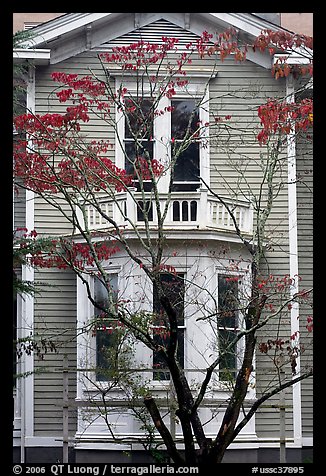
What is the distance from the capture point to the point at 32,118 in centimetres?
982

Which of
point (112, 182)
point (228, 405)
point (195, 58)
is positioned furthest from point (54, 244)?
point (195, 58)

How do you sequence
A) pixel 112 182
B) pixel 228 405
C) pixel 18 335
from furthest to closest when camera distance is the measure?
pixel 18 335
pixel 112 182
pixel 228 405

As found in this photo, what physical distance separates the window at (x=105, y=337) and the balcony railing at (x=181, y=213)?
29.8 inches

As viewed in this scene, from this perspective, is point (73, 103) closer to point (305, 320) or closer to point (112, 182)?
point (112, 182)

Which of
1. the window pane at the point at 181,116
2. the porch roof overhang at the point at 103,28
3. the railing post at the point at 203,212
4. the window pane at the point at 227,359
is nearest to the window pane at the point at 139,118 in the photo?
the window pane at the point at 181,116

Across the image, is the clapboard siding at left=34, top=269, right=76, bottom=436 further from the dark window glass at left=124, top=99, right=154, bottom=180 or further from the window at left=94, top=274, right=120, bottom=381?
the dark window glass at left=124, top=99, right=154, bottom=180

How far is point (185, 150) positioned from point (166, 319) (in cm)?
243

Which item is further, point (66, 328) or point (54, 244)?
point (66, 328)

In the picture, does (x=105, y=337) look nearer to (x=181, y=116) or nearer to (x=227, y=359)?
(x=227, y=359)

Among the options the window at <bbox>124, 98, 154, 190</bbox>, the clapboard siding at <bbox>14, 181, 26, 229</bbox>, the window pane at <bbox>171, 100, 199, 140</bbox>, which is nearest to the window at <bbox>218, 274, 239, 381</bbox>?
the window at <bbox>124, 98, 154, 190</bbox>

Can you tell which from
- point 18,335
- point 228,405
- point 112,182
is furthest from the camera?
point 18,335

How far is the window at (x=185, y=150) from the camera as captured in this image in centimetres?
1098

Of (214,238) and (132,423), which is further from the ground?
(214,238)

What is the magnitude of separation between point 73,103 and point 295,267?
3333mm
